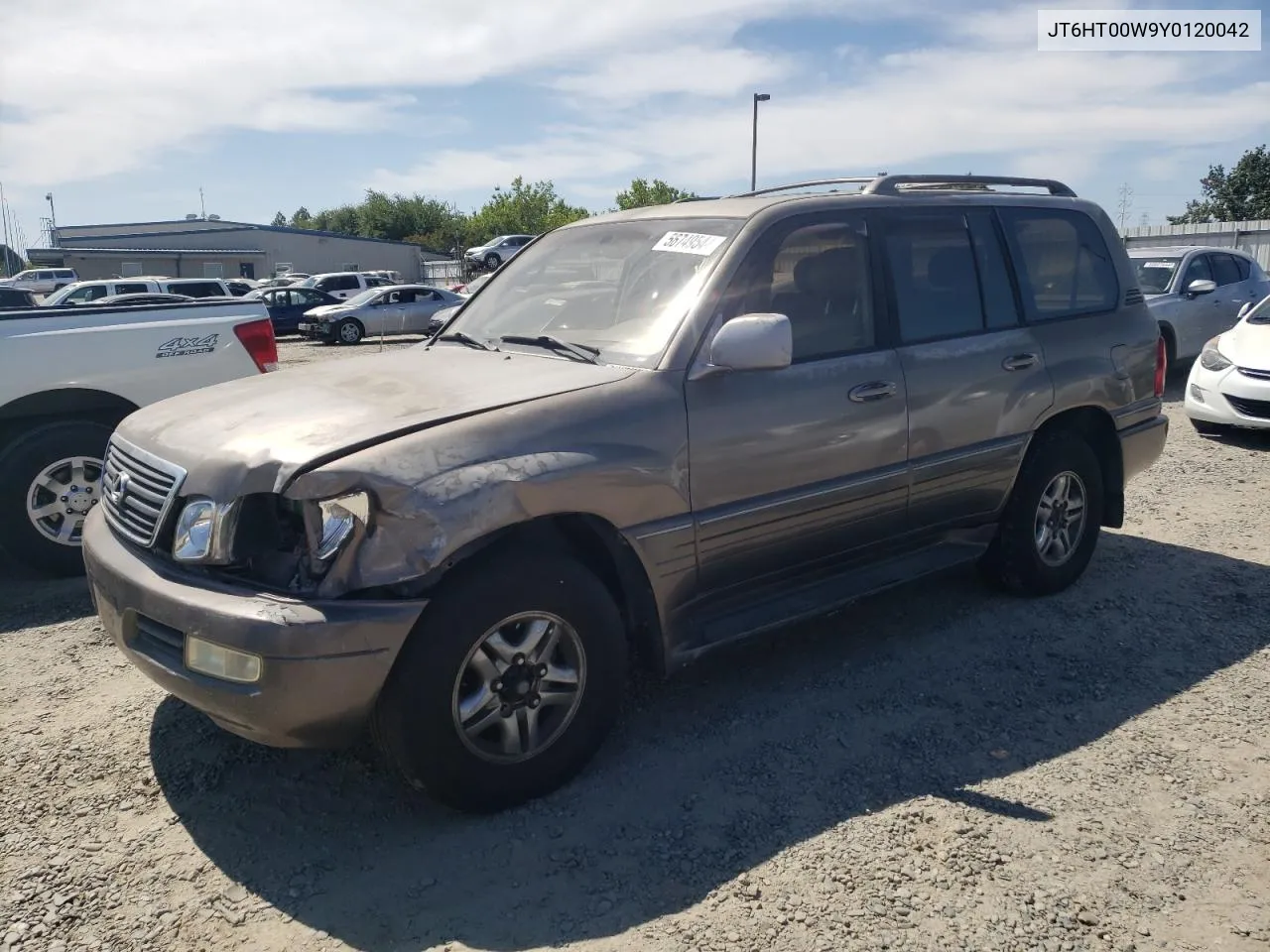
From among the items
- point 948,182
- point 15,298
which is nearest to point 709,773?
point 948,182

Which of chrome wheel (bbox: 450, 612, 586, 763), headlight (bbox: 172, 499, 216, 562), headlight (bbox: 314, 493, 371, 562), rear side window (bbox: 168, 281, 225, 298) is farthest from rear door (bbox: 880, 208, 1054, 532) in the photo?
rear side window (bbox: 168, 281, 225, 298)

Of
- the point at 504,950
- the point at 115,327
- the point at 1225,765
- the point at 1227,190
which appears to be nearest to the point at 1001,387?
the point at 1225,765

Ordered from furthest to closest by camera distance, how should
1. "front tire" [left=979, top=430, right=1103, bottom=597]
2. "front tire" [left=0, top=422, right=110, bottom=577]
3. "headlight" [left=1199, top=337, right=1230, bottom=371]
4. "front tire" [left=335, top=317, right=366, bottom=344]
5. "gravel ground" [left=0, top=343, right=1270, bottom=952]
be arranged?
"front tire" [left=335, top=317, right=366, bottom=344] < "headlight" [left=1199, top=337, right=1230, bottom=371] < "front tire" [left=0, top=422, right=110, bottom=577] < "front tire" [left=979, top=430, right=1103, bottom=597] < "gravel ground" [left=0, top=343, right=1270, bottom=952]

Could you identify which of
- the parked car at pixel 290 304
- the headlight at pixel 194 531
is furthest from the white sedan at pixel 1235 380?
→ the parked car at pixel 290 304

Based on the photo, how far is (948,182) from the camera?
186 inches

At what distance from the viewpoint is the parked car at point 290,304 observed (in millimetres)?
28406

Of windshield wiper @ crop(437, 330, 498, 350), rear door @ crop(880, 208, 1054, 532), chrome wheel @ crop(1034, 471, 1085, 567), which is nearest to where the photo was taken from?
windshield wiper @ crop(437, 330, 498, 350)

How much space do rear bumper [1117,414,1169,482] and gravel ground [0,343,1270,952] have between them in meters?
1.00

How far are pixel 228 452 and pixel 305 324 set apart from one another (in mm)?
25363

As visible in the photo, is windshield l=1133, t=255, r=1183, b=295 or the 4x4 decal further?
windshield l=1133, t=255, r=1183, b=295

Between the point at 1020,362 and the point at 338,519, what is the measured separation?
3263 millimetres

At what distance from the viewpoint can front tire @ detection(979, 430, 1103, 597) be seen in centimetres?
478

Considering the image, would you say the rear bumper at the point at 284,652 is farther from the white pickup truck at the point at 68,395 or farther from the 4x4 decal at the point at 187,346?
the 4x4 decal at the point at 187,346

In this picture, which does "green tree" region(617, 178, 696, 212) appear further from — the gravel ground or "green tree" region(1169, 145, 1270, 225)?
the gravel ground
